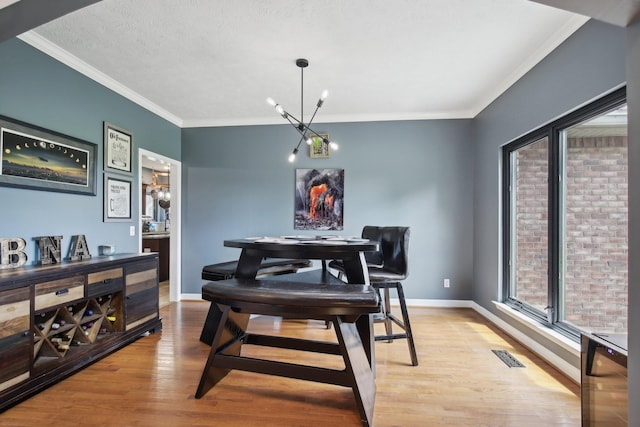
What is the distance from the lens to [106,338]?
2471 mm

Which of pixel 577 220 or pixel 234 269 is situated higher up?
pixel 577 220

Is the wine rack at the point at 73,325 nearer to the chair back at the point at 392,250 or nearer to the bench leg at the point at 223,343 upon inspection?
the bench leg at the point at 223,343

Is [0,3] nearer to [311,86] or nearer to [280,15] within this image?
[280,15]

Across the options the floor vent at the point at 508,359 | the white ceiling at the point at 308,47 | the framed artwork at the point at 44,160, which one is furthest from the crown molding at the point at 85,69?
the floor vent at the point at 508,359

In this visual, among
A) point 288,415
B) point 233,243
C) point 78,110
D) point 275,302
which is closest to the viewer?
point 275,302

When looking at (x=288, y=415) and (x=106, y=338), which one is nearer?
(x=288, y=415)

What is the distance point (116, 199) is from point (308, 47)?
245 cm

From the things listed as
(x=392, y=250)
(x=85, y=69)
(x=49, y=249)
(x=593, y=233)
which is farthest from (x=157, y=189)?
(x=593, y=233)

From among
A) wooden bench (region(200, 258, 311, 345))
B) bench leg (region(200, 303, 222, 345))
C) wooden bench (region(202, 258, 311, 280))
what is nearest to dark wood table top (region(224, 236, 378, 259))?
Answer: wooden bench (region(200, 258, 311, 345))

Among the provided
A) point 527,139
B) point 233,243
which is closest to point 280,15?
point 233,243

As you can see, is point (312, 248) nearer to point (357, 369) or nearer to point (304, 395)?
point (357, 369)

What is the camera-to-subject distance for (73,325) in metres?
2.21

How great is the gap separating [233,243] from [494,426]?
1.84m

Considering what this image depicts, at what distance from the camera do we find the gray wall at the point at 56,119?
215 centimetres
